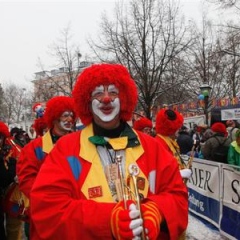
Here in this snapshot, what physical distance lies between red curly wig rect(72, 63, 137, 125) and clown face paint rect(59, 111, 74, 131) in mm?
1560

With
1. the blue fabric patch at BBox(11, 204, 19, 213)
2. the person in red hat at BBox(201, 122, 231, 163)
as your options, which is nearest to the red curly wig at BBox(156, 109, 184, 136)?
the blue fabric patch at BBox(11, 204, 19, 213)

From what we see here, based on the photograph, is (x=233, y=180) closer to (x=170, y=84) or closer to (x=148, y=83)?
(x=148, y=83)

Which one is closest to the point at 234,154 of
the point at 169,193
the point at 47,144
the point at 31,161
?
the point at 47,144

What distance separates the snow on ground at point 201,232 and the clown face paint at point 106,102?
4089 mm

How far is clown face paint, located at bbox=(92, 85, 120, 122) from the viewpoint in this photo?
2512 mm

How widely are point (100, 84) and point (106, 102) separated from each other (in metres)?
0.14

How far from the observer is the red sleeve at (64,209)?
81.7 inches

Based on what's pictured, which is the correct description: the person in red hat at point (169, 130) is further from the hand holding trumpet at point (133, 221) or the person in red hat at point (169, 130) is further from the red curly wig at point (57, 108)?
the hand holding trumpet at point (133, 221)

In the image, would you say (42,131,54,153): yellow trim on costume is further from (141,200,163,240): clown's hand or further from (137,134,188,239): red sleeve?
(141,200,163,240): clown's hand

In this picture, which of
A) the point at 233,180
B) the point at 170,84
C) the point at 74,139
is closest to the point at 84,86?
the point at 74,139

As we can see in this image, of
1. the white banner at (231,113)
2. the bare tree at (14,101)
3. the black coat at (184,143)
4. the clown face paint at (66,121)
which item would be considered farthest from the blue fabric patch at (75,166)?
the bare tree at (14,101)

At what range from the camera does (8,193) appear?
4512 millimetres

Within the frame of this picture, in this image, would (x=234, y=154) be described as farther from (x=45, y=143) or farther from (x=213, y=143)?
(x=45, y=143)

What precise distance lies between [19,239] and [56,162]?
9.59 feet
